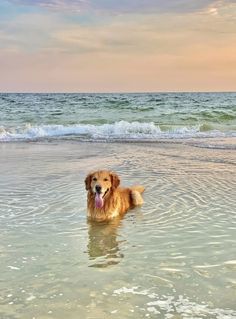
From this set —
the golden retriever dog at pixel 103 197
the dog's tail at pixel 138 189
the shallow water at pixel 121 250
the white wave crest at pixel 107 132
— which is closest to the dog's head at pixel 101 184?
the golden retriever dog at pixel 103 197

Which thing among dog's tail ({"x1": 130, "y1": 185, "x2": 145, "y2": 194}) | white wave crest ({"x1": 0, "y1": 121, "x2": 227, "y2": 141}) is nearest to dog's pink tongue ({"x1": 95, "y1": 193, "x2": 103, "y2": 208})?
dog's tail ({"x1": 130, "y1": 185, "x2": 145, "y2": 194})

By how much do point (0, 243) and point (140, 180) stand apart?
413 cm

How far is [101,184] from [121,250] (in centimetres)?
155

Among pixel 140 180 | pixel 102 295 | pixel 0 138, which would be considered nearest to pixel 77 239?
pixel 102 295

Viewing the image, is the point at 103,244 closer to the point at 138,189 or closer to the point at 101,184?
the point at 101,184

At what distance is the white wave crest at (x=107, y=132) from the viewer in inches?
739

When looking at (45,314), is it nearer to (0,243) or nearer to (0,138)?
(0,243)

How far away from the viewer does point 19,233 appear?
211 inches

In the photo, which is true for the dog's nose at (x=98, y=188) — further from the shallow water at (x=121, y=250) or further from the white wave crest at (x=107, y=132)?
the white wave crest at (x=107, y=132)

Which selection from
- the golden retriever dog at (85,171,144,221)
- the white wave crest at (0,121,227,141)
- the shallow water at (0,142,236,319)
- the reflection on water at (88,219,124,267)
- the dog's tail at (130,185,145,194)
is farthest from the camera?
the white wave crest at (0,121,227,141)

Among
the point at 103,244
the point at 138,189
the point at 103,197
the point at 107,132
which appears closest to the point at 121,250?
the point at 103,244

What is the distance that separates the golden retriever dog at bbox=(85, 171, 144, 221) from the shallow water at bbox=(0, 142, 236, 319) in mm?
178

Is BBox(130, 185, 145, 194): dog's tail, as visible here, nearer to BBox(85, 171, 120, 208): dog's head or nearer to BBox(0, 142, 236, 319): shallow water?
BBox(0, 142, 236, 319): shallow water

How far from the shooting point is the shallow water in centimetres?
356
